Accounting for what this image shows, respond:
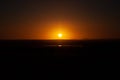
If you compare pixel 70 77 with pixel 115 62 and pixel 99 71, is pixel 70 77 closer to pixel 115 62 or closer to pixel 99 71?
pixel 99 71

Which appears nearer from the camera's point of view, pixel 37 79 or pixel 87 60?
pixel 37 79

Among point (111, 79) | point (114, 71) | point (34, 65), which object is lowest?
point (111, 79)

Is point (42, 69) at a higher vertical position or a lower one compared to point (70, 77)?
higher

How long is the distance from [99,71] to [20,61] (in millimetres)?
4652

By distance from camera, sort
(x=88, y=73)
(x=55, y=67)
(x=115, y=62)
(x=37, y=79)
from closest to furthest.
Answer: (x=37, y=79) < (x=88, y=73) < (x=55, y=67) < (x=115, y=62)

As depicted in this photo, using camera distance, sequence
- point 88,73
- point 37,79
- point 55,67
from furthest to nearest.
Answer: point 55,67 → point 88,73 → point 37,79

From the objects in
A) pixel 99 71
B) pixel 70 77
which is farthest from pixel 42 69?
pixel 99 71

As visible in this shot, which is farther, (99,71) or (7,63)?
(7,63)

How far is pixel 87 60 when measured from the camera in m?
15.7

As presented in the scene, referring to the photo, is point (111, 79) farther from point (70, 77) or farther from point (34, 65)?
point (34, 65)

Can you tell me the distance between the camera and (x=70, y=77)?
1252 cm

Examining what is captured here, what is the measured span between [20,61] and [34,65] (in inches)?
56.5

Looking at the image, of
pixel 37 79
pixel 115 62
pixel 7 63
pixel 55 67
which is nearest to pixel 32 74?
pixel 37 79

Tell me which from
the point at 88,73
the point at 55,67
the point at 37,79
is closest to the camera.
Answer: the point at 37,79
